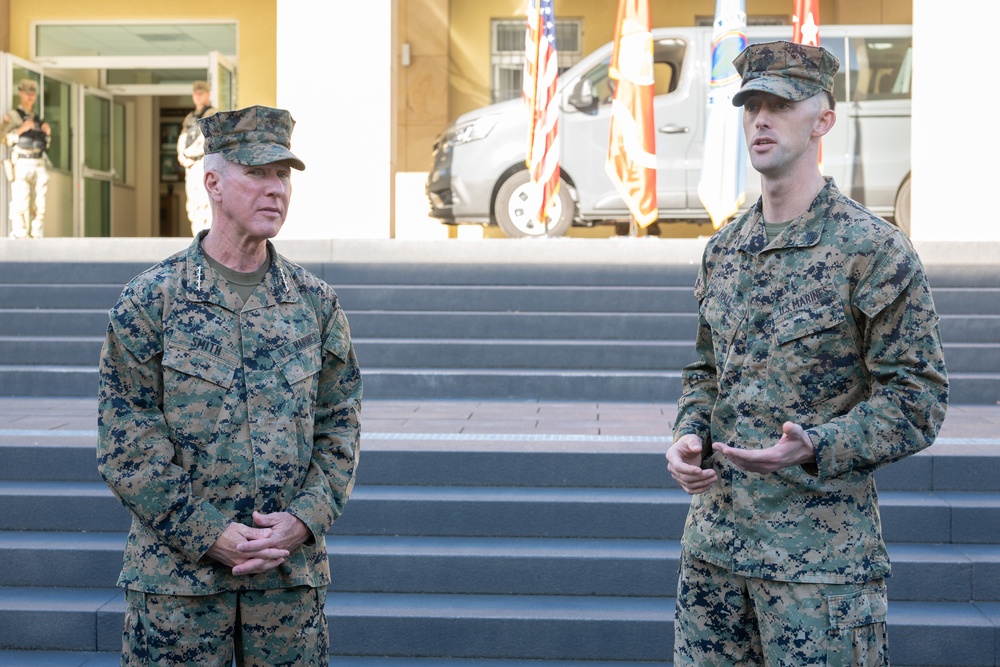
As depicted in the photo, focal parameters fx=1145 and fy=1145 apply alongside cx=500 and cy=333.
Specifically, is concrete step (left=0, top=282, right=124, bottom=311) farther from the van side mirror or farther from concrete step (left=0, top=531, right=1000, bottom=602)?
the van side mirror

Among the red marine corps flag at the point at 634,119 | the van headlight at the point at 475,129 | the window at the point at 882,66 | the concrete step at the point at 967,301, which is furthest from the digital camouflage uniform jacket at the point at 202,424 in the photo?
the window at the point at 882,66

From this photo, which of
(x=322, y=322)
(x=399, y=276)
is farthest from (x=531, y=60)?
(x=322, y=322)

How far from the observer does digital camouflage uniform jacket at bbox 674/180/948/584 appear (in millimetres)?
2346

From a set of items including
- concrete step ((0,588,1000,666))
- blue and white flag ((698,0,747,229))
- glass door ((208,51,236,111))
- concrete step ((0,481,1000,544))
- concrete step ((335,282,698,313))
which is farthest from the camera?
glass door ((208,51,236,111))

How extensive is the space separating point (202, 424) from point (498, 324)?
592cm

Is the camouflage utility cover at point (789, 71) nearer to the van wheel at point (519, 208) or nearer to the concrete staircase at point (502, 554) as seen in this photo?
the concrete staircase at point (502, 554)

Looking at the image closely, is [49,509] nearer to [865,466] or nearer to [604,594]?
[604,594]

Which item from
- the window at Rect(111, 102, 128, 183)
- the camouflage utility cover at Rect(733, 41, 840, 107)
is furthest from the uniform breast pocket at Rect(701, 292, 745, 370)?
the window at Rect(111, 102, 128, 183)

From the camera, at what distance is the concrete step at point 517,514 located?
5.14 meters

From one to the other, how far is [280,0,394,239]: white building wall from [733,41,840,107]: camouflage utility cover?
9.42 meters

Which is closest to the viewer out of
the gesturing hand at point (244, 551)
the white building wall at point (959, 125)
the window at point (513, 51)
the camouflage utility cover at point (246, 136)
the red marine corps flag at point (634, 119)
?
the gesturing hand at point (244, 551)

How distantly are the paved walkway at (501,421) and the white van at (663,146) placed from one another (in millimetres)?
5103

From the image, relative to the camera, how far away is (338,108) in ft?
38.4

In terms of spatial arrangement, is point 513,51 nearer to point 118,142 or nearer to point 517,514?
point 118,142
